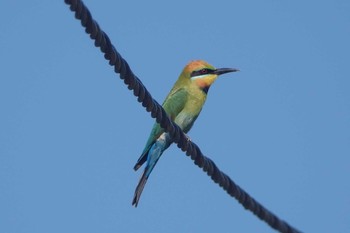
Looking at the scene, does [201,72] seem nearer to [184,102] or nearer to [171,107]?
[184,102]

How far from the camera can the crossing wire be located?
246 centimetres

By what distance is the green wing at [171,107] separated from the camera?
17.9ft

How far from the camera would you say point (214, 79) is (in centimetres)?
600

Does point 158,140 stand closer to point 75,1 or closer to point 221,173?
point 221,173

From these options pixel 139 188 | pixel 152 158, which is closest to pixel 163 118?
pixel 139 188

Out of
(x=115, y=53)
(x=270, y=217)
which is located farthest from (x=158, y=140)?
(x=115, y=53)

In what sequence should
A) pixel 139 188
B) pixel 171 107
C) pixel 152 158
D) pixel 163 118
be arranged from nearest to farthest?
pixel 163 118, pixel 139 188, pixel 152 158, pixel 171 107

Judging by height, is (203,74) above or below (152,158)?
above

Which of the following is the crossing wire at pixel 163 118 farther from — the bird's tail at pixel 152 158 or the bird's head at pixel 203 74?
the bird's head at pixel 203 74

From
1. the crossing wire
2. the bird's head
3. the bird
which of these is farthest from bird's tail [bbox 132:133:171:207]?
the crossing wire

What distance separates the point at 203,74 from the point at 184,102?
359 millimetres

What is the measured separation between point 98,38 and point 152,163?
2918 mm

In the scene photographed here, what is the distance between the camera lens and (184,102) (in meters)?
5.84

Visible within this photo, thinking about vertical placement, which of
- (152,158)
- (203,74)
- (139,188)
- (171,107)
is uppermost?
(203,74)
